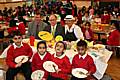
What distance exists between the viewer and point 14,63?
5.11 m

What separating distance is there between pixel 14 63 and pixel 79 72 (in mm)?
1238

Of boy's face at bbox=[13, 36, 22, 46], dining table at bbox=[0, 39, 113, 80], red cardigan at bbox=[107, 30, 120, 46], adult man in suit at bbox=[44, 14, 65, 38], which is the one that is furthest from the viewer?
red cardigan at bbox=[107, 30, 120, 46]

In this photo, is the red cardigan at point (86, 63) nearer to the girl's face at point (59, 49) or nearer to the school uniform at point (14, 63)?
the girl's face at point (59, 49)

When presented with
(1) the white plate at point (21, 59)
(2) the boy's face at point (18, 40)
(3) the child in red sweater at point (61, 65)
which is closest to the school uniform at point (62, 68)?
(3) the child in red sweater at point (61, 65)

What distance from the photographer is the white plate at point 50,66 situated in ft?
15.1

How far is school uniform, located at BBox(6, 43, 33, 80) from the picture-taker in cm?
512

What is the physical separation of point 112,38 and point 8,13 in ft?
19.3

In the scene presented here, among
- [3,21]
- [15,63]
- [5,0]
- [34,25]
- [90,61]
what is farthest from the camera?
[5,0]

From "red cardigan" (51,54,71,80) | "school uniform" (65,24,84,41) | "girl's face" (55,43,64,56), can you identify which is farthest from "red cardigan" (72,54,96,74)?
"school uniform" (65,24,84,41)

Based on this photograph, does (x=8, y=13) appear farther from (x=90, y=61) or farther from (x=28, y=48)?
(x=90, y=61)

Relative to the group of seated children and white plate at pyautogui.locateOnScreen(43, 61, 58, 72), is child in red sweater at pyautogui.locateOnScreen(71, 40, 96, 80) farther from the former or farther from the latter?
white plate at pyautogui.locateOnScreen(43, 61, 58, 72)

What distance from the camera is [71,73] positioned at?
4691 mm

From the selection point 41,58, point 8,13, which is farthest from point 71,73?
point 8,13

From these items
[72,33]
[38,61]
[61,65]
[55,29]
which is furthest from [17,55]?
[72,33]
